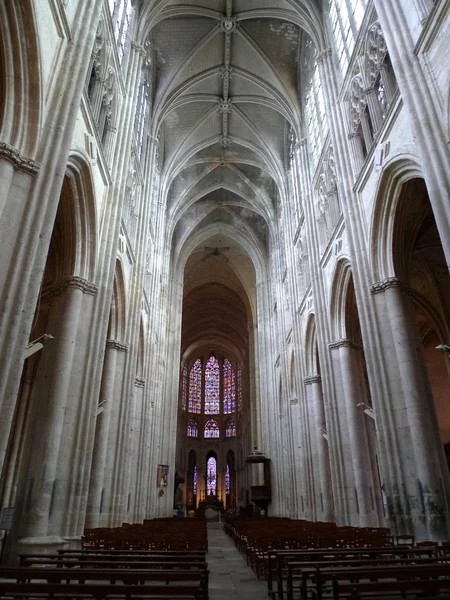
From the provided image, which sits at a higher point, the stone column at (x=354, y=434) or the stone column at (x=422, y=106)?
the stone column at (x=422, y=106)

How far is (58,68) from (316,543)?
10894 millimetres

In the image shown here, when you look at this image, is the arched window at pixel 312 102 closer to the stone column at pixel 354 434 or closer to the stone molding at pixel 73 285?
the stone column at pixel 354 434

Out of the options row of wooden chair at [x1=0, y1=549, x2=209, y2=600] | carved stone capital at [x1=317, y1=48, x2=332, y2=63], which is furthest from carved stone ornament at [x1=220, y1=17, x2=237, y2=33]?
row of wooden chair at [x1=0, y1=549, x2=209, y2=600]

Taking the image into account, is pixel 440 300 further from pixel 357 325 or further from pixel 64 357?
pixel 64 357

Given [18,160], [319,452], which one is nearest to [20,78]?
[18,160]

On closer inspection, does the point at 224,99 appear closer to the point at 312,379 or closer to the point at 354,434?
the point at 312,379

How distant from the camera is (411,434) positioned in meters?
10.8

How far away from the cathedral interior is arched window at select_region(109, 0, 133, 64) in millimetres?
120

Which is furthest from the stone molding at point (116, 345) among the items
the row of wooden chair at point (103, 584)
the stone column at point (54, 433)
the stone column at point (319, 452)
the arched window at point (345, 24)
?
the arched window at point (345, 24)

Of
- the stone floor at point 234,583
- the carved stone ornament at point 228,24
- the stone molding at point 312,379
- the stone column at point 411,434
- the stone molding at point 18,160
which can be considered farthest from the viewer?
the carved stone ornament at point 228,24

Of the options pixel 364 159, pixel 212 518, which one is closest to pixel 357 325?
pixel 364 159

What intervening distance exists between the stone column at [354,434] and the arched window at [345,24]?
413 inches

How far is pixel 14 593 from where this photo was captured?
11.4 feet

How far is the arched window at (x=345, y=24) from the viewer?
15002mm
